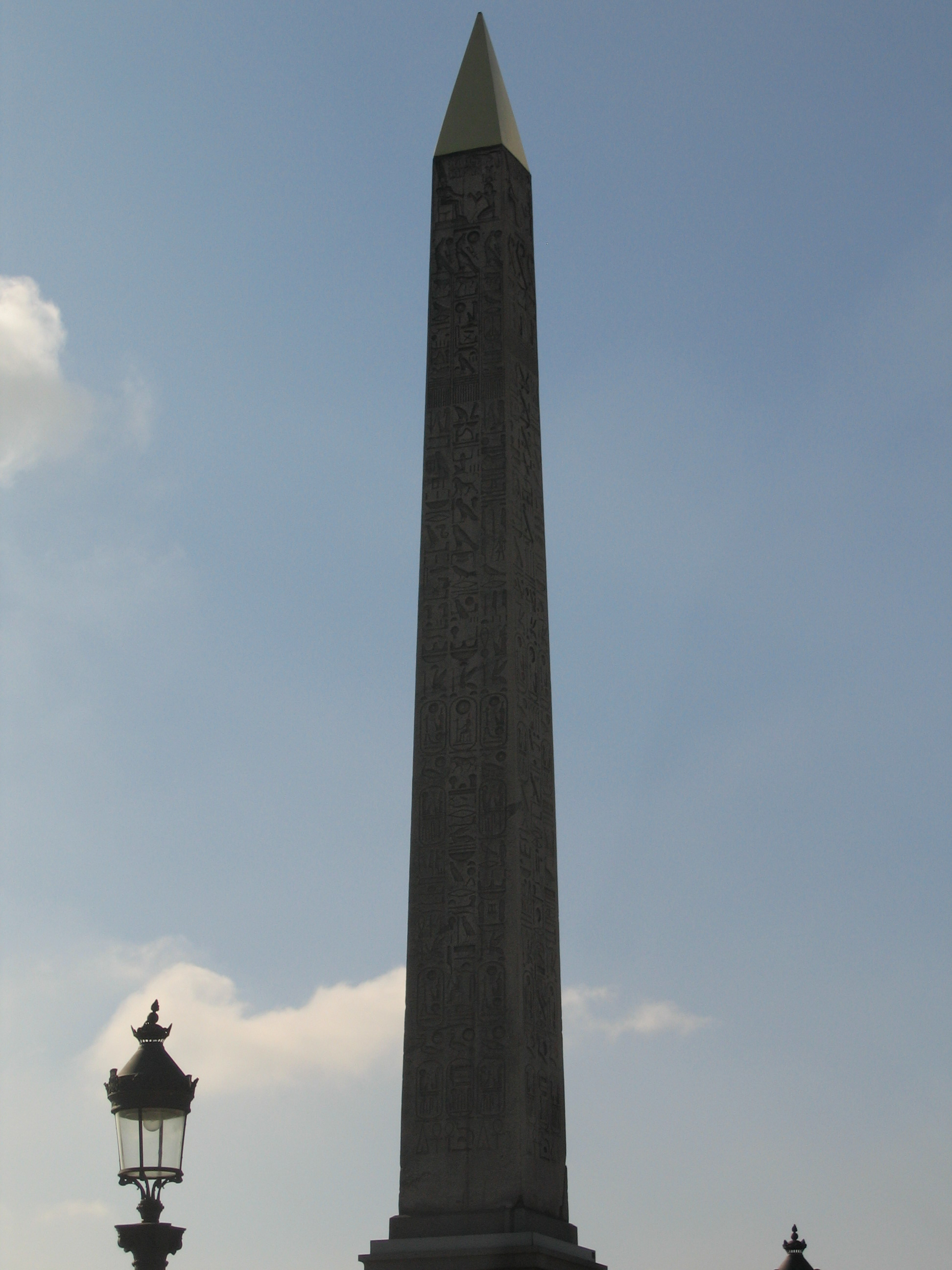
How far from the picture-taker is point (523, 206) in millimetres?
15711

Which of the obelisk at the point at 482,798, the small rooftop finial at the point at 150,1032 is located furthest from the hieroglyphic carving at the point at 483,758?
the small rooftop finial at the point at 150,1032

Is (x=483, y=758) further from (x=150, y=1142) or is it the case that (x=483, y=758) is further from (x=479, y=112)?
(x=479, y=112)

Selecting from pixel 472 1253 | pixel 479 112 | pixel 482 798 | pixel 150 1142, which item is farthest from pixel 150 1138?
pixel 479 112

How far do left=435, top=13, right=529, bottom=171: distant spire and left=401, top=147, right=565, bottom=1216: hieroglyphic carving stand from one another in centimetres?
39

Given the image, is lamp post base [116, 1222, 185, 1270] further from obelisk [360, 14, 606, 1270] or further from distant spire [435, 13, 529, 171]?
distant spire [435, 13, 529, 171]

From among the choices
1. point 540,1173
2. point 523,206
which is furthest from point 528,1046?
point 523,206

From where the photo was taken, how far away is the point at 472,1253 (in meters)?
12.0

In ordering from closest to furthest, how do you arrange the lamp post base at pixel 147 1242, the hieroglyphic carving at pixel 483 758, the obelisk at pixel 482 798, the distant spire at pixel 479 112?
the lamp post base at pixel 147 1242
the obelisk at pixel 482 798
the hieroglyphic carving at pixel 483 758
the distant spire at pixel 479 112

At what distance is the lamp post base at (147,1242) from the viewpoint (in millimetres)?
8258

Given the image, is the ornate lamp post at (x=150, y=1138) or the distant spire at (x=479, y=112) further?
the distant spire at (x=479, y=112)

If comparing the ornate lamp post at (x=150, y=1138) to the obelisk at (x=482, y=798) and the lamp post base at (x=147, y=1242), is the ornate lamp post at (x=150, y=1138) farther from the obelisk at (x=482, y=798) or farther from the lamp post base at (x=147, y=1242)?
the obelisk at (x=482, y=798)

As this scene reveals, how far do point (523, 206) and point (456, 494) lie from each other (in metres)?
3.03

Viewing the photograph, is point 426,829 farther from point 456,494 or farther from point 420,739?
point 456,494

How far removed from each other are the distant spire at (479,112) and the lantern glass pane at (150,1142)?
9.56m
